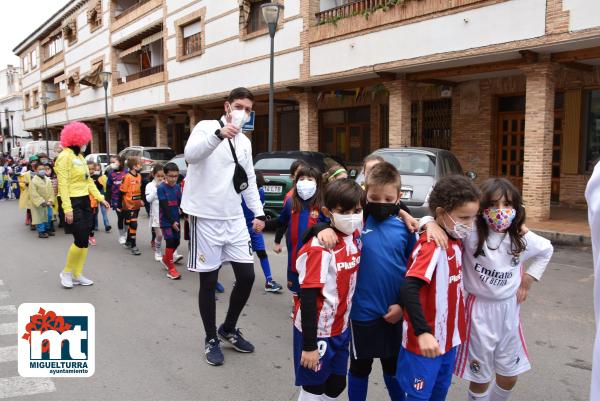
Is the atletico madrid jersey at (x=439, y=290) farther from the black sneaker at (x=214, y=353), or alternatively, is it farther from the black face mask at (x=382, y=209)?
the black sneaker at (x=214, y=353)

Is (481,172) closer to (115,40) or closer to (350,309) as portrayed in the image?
(350,309)

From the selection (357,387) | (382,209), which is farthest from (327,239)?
(357,387)

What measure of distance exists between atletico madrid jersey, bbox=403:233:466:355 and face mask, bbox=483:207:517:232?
26cm

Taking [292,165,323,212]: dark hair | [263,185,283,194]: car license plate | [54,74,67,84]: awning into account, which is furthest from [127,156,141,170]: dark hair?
[54,74,67,84]: awning


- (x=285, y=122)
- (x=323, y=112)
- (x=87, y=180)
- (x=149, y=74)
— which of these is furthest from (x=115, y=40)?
(x=87, y=180)

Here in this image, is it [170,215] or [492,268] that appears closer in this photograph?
[492,268]

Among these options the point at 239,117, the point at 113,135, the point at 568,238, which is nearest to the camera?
the point at 239,117

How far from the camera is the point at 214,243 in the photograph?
4.11 metres

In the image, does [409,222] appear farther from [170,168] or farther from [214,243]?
[170,168]

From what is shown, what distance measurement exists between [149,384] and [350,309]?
184cm

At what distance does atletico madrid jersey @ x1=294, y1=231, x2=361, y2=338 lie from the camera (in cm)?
254

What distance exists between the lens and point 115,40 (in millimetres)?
30609

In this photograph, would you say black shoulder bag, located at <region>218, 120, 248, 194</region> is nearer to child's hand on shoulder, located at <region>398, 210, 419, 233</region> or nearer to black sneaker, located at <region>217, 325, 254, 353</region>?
black sneaker, located at <region>217, 325, 254, 353</region>

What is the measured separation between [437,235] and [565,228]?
8.77m
